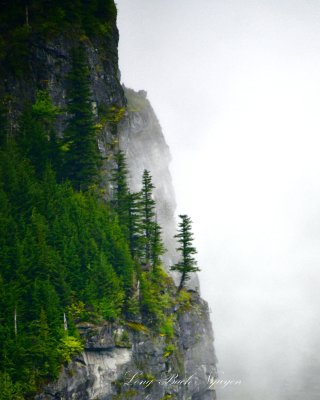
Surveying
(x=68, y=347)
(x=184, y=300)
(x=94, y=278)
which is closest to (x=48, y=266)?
(x=94, y=278)

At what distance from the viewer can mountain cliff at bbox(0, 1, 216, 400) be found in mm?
51719

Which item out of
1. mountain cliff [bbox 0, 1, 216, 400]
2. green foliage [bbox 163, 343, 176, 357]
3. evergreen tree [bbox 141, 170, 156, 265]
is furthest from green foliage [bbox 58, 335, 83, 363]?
evergreen tree [bbox 141, 170, 156, 265]

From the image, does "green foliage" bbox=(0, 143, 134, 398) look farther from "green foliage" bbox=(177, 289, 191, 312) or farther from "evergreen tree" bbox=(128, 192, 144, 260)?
"green foliage" bbox=(177, 289, 191, 312)

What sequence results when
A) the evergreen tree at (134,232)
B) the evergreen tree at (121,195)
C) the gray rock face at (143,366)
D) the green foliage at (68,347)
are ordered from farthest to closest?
the evergreen tree at (121,195) → the evergreen tree at (134,232) → the gray rock face at (143,366) → the green foliage at (68,347)

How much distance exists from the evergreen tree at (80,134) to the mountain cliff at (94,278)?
155 centimetres

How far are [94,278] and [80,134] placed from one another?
84.0 feet

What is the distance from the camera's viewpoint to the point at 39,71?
77.4m

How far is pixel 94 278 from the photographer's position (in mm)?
56000

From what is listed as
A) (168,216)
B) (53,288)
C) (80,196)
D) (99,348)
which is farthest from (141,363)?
(168,216)

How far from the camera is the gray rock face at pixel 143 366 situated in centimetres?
5166

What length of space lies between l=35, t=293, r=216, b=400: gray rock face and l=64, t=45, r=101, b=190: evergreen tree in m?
22.9

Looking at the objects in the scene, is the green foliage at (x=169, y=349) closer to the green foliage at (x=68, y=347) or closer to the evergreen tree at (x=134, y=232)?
the evergreen tree at (x=134, y=232)

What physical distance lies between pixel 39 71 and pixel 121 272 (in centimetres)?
3579

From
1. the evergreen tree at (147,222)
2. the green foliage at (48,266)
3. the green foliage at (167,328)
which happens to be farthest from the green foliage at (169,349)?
the evergreen tree at (147,222)
